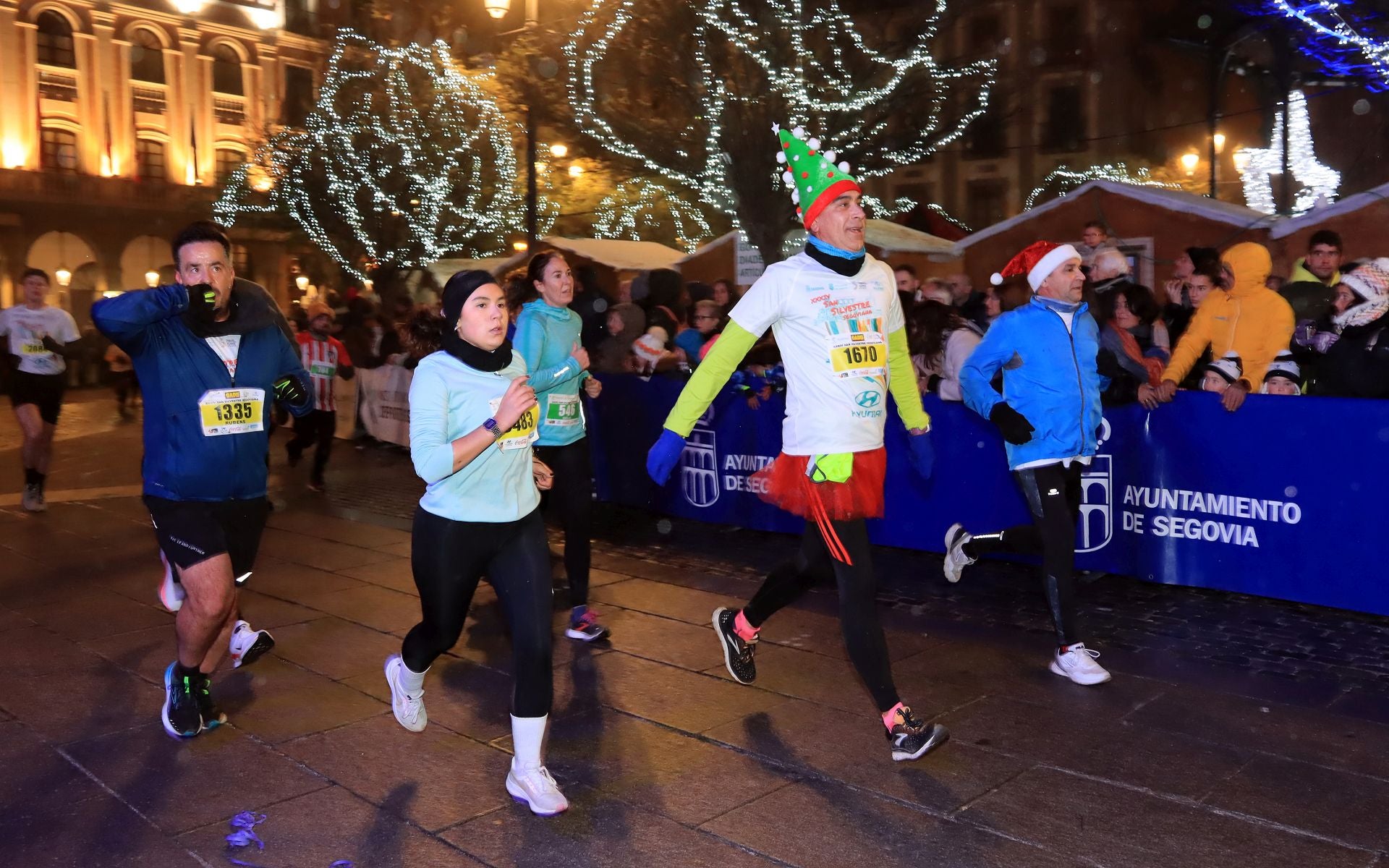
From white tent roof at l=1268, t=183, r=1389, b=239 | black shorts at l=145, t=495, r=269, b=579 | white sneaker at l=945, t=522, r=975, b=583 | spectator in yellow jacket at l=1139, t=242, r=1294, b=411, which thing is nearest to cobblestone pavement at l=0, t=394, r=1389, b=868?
white sneaker at l=945, t=522, r=975, b=583

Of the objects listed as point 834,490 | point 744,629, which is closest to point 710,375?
point 834,490

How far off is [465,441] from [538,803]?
1.19 metres

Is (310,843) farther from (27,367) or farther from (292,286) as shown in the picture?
(292,286)

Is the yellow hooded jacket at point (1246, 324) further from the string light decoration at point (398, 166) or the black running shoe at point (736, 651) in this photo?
the string light decoration at point (398, 166)

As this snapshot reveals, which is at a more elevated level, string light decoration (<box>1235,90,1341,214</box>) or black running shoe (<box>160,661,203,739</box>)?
string light decoration (<box>1235,90,1341,214</box>)

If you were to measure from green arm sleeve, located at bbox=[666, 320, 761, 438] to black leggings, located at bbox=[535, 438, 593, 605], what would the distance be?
1791 mm

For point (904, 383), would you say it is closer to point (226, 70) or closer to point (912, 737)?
point (912, 737)

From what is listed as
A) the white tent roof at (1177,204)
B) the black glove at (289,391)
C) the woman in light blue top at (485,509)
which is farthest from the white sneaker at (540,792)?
the white tent roof at (1177,204)

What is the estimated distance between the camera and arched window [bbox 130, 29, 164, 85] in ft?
141

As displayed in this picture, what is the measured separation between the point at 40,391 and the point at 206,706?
21.8 feet

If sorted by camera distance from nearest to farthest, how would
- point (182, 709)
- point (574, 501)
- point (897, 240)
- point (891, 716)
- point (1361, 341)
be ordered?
point (891, 716), point (182, 709), point (574, 501), point (1361, 341), point (897, 240)

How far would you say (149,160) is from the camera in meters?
43.8

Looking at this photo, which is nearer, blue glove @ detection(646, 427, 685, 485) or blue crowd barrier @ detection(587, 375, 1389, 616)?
blue glove @ detection(646, 427, 685, 485)

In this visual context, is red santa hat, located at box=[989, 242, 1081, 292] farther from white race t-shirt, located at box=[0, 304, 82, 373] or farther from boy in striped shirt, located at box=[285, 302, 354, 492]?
white race t-shirt, located at box=[0, 304, 82, 373]
